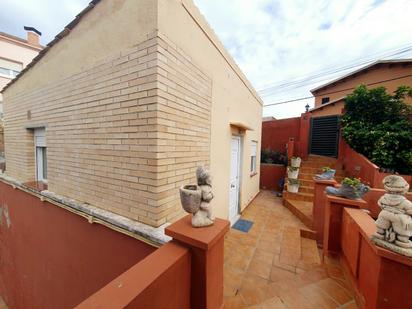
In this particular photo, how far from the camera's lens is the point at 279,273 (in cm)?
279

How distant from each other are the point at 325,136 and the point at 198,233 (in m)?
9.13

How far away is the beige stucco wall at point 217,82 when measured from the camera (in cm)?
221

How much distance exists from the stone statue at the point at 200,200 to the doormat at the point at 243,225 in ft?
10.4

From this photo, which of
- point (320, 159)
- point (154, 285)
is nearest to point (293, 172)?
point (320, 159)

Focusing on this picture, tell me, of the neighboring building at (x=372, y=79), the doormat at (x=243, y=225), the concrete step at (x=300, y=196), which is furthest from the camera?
the neighboring building at (x=372, y=79)

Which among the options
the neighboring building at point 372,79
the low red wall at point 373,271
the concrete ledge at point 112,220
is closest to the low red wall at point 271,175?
the neighboring building at point 372,79

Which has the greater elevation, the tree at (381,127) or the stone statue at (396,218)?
the tree at (381,127)

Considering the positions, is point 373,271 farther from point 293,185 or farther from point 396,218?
point 293,185

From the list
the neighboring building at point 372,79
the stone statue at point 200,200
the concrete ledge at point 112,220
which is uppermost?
the neighboring building at point 372,79

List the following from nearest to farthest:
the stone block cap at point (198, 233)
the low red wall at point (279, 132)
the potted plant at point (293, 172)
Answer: the stone block cap at point (198, 233), the potted plant at point (293, 172), the low red wall at point (279, 132)

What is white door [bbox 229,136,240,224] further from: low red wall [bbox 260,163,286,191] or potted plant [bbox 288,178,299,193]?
low red wall [bbox 260,163,286,191]

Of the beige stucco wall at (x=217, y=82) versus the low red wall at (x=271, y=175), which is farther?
the low red wall at (x=271, y=175)

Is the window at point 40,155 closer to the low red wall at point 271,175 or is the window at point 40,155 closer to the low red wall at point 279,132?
the low red wall at point 271,175

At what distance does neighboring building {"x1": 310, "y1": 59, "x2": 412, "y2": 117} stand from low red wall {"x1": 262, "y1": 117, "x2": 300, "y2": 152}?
1971 millimetres
